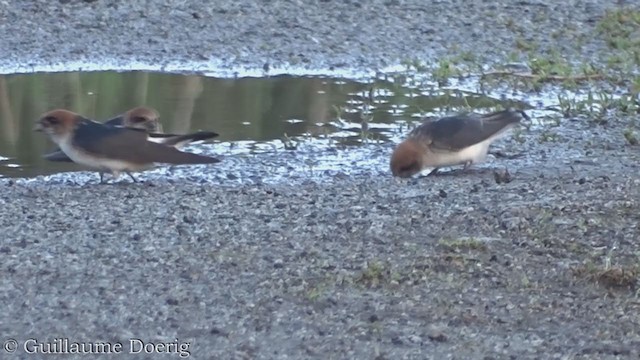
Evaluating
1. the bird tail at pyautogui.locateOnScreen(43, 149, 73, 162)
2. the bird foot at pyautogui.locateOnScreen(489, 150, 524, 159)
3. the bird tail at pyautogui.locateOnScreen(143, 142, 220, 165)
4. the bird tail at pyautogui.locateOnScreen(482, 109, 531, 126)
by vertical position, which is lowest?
the bird tail at pyautogui.locateOnScreen(43, 149, 73, 162)

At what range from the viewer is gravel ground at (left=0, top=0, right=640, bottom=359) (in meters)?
6.18

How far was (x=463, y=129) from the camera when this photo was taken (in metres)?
9.86

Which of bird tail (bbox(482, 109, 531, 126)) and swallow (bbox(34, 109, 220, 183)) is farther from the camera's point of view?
bird tail (bbox(482, 109, 531, 126))

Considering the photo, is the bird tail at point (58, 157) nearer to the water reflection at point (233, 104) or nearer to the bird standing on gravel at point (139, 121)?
the bird standing on gravel at point (139, 121)

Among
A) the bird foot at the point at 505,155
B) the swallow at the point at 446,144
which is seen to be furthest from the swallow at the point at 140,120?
the bird foot at the point at 505,155

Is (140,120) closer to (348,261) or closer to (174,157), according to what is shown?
(174,157)

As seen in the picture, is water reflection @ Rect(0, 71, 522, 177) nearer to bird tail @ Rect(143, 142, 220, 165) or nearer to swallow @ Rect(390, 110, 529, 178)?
bird tail @ Rect(143, 142, 220, 165)

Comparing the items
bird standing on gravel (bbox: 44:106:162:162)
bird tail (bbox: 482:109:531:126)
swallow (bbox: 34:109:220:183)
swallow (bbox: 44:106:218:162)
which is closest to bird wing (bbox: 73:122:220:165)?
swallow (bbox: 34:109:220:183)

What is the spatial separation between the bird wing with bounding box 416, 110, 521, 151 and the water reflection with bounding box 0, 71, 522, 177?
1247mm

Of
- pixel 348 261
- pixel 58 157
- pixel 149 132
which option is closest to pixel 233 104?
pixel 149 132

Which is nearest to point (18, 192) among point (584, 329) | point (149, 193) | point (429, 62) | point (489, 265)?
point (149, 193)

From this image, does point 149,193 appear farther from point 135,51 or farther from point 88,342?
point 135,51

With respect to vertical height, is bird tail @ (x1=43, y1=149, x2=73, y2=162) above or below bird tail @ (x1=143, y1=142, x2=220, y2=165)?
below

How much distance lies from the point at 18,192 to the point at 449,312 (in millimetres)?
3491
